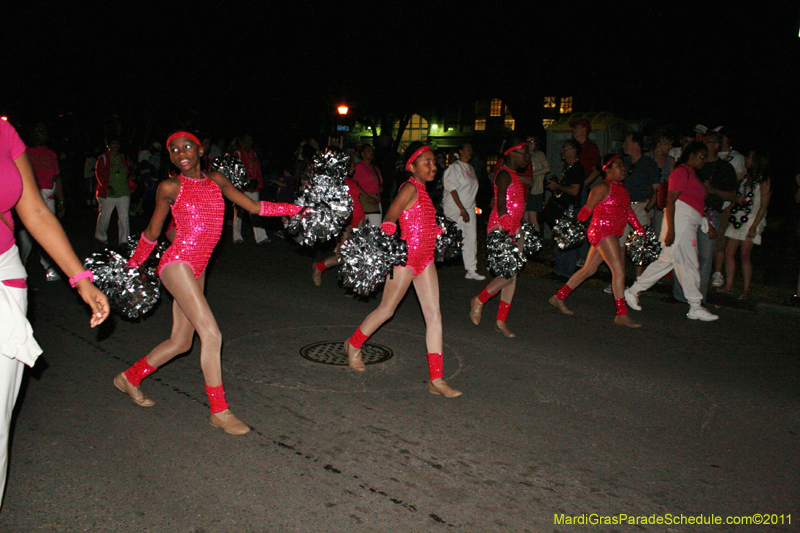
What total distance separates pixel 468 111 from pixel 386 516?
49.0 metres

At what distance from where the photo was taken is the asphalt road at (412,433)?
338cm

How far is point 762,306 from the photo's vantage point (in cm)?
840

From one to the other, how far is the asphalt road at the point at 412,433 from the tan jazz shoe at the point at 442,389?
3.1 inches

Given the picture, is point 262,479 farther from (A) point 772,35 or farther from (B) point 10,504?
(A) point 772,35

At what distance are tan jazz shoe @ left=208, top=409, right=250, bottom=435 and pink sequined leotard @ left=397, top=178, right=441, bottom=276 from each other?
177 centimetres

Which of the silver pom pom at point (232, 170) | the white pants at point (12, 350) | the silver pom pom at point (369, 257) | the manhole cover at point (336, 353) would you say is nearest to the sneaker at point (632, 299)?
the manhole cover at point (336, 353)

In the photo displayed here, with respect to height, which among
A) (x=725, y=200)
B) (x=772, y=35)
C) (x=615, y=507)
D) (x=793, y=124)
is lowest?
(x=615, y=507)

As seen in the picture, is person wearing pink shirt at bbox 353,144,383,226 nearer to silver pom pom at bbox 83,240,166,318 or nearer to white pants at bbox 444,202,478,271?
white pants at bbox 444,202,478,271

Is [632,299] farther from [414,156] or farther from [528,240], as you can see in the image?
[414,156]

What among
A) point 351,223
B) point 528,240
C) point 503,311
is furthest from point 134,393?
point 351,223

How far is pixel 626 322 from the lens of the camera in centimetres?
729

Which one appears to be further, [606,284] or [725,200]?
[606,284]

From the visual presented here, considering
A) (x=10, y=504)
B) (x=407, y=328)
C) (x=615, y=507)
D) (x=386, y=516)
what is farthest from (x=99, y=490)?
Result: (x=407, y=328)

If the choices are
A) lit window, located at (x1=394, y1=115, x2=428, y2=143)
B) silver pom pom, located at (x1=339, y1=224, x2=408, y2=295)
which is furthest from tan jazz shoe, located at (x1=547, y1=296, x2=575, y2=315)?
lit window, located at (x1=394, y1=115, x2=428, y2=143)
